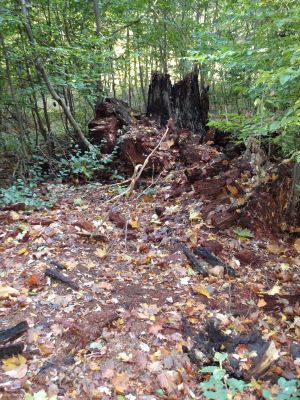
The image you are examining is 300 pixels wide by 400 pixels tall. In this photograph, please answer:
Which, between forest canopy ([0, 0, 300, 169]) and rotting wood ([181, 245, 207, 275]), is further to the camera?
rotting wood ([181, 245, 207, 275])

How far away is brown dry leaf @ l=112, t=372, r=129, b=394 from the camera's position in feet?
9.26

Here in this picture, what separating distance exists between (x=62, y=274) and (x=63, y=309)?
22.4 inches

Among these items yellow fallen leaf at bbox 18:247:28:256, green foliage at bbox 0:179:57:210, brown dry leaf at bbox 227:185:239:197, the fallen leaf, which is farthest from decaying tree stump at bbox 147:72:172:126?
the fallen leaf

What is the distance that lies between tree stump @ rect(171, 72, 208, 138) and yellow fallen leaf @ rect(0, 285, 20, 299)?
6.50 m

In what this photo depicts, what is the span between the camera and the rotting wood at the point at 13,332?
3.09 m

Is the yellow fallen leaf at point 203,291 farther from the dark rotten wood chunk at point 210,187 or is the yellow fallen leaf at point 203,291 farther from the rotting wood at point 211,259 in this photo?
the dark rotten wood chunk at point 210,187

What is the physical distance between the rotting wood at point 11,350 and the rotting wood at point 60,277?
3.20 ft

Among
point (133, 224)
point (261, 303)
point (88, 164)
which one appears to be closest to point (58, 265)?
point (133, 224)

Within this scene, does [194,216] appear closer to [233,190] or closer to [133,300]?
[233,190]

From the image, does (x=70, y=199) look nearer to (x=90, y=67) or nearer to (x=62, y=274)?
(x=62, y=274)

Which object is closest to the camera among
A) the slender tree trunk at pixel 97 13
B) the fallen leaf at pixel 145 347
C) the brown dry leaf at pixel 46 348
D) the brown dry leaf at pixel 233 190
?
the brown dry leaf at pixel 46 348

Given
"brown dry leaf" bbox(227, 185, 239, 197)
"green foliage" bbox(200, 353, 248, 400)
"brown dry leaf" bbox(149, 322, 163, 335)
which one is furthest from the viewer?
"brown dry leaf" bbox(227, 185, 239, 197)

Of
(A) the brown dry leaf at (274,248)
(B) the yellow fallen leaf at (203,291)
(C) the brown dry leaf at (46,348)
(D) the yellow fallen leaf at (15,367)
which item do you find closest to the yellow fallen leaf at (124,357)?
(C) the brown dry leaf at (46,348)

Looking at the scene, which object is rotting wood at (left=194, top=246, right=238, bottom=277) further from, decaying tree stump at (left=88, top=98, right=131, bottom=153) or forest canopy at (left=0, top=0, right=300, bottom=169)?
decaying tree stump at (left=88, top=98, right=131, bottom=153)
